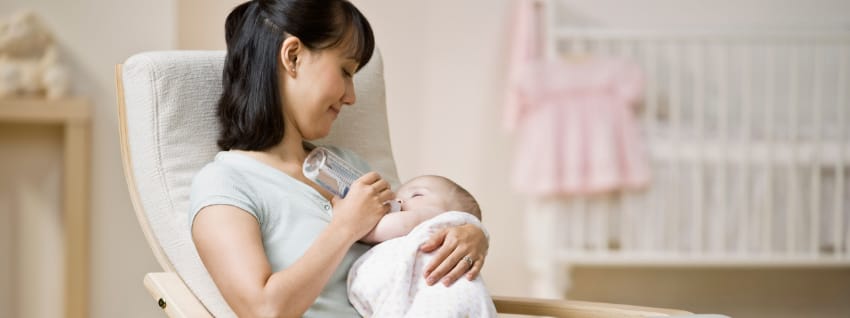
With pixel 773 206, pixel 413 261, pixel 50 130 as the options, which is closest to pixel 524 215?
pixel 773 206

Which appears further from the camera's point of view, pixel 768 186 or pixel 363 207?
pixel 768 186

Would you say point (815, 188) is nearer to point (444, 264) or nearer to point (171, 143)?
point (444, 264)

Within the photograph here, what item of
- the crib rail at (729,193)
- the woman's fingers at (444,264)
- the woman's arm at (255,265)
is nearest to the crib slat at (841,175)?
the crib rail at (729,193)

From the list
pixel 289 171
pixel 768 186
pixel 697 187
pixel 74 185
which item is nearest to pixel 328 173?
pixel 289 171

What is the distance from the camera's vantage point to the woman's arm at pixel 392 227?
1184mm

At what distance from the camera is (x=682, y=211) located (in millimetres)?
2912

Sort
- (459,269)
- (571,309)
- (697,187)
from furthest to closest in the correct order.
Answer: (697,187) < (571,309) < (459,269)

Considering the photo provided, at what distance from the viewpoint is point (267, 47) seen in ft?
4.01

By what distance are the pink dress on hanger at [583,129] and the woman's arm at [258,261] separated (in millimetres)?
1838

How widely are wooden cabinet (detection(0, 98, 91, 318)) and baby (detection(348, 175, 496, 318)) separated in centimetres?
146

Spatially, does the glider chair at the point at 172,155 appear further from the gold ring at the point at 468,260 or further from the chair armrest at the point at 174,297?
the gold ring at the point at 468,260

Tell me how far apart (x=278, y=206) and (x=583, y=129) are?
1841 mm

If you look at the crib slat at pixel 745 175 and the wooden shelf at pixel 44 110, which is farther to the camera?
the crib slat at pixel 745 175

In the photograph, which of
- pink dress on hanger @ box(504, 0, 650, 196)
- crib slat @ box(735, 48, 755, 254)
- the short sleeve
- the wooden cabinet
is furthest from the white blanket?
crib slat @ box(735, 48, 755, 254)
